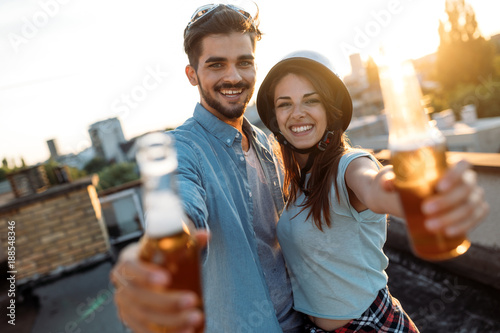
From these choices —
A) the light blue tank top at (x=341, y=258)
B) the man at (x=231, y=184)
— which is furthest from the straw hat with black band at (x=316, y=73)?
the light blue tank top at (x=341, y=258)

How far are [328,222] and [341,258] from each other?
23cm

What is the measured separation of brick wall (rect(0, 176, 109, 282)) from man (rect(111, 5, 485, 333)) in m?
4.58

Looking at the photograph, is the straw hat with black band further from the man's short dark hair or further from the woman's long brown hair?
the man's short dark hair

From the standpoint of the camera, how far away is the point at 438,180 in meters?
0.80

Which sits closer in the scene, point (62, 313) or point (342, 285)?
point (342, 285)

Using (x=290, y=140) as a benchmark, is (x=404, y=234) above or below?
below

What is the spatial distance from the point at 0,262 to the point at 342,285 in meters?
8.22

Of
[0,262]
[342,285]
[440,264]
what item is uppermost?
[342,285]

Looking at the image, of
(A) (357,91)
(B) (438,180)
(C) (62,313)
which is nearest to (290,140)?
(B) (438,180)

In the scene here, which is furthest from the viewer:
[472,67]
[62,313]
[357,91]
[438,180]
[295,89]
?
[357,91]

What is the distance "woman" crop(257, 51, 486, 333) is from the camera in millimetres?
1716

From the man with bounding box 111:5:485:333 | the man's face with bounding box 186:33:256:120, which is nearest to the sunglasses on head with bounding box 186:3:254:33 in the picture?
the man with bounding box 111:5:485:333

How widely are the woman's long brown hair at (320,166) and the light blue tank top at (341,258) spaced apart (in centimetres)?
6

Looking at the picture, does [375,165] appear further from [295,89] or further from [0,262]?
[0,262]
